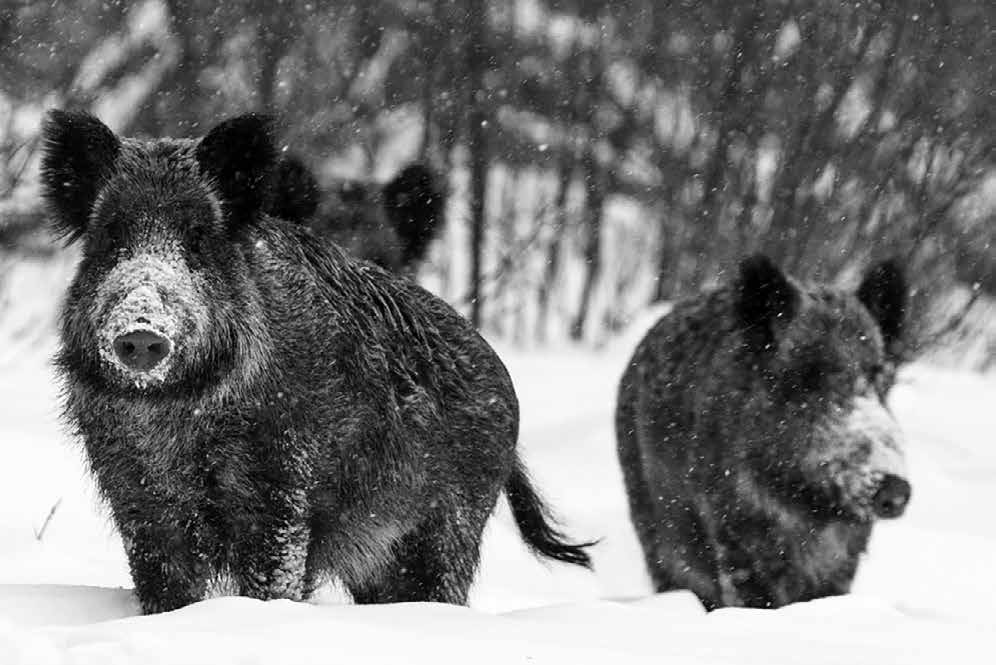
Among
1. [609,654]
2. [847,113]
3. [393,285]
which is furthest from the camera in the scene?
[847,113]

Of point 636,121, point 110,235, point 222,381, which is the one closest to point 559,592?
point 222,381

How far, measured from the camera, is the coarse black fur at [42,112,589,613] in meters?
4.18

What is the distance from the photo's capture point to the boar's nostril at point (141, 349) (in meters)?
3.82

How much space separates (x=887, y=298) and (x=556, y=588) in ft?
7.72

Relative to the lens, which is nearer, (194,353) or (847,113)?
(194,353)

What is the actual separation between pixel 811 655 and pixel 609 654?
20.2 inches

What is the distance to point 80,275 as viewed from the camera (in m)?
4.31

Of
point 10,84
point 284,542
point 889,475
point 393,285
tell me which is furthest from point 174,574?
point 10,84

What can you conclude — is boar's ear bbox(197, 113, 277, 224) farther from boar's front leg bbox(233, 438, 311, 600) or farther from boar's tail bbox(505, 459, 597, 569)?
boar's tail bbox(505, 459, 597, 569)

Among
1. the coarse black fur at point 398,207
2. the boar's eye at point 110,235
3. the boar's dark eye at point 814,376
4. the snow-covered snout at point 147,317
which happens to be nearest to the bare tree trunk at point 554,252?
the coarse black fur at point 398,207

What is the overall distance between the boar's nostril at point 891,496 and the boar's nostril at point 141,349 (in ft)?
9.26

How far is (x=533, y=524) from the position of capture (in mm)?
5668

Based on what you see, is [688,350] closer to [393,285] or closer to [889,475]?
[889,475]

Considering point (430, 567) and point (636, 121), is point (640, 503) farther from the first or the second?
point (636, 121)
